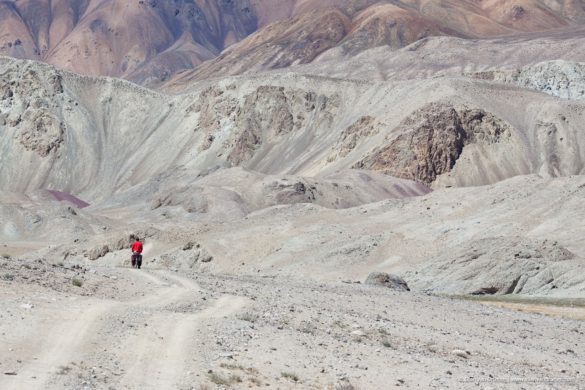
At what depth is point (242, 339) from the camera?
1850 cm

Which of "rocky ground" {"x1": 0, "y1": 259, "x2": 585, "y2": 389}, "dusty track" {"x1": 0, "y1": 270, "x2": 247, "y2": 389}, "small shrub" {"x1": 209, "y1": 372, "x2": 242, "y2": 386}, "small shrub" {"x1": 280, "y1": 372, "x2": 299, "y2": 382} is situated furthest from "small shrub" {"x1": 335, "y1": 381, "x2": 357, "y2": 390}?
"dusty track" {"x1": 0, "y1": 270, "x2": 247, "y2": 389}

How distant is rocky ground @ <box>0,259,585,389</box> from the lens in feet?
51.6

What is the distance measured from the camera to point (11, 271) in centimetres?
2236

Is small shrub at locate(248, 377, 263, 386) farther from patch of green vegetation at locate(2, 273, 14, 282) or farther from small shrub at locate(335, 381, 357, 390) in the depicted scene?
patch of green vegetation at locate(2, 273, 14, 282)

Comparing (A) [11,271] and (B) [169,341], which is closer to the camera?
(B) [169,341]

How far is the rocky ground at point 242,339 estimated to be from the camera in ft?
51.6

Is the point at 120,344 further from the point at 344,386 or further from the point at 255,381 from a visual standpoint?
the point at 344,386

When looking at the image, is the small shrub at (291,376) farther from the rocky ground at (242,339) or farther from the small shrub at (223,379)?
the small shrub at (223,379)

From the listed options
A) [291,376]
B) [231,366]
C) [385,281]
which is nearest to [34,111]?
[385,281]

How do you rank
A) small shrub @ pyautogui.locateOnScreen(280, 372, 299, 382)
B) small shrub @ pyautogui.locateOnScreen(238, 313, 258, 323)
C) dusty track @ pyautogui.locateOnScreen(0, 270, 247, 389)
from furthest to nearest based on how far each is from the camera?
small shrub @ pyautogui.locateOnScreen(238, 313, 258, 323) → small shrub @ pyautogui.locateOnScreen(280, 372, 299, 382) → dusty track @ pyautogui.locateOnScreen(0, 270, 247, 389)

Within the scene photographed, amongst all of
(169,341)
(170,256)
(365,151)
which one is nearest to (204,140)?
(365,151)

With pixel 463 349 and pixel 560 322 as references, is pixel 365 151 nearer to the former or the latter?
pixel 560 322

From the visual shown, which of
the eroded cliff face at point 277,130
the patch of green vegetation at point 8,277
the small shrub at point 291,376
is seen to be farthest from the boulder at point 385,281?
the eroded cliff face at point 277,130

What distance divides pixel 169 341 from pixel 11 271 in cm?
631
